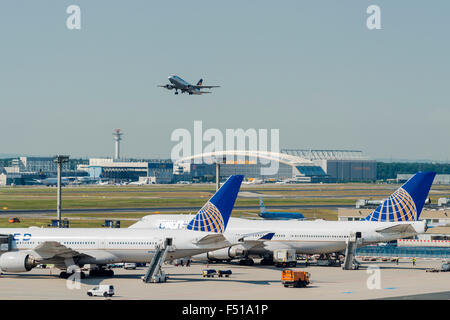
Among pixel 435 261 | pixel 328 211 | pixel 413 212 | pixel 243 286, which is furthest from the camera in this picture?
pixel 328 211

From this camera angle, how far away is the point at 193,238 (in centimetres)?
7300

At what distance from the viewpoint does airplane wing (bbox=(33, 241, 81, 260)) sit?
2837 inches

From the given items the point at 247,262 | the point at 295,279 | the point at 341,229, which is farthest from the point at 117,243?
the point at 341,229

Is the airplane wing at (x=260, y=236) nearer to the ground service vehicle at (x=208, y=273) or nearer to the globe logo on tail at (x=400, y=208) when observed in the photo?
the ground service vehicle at (x=208, y=273)

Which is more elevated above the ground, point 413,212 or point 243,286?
point 413,212

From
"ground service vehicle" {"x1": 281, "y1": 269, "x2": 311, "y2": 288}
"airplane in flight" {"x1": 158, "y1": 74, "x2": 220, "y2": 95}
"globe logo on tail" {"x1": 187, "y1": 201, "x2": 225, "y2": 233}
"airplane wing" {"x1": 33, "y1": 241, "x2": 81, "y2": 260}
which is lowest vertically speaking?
"ground service vehicle" {"x1": 281, "y1": 269, "x2": 311, "y2": 288}

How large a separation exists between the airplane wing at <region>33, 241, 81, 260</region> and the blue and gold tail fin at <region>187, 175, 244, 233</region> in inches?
468

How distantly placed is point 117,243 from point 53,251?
574cm

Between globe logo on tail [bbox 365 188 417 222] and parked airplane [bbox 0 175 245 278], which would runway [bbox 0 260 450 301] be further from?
globe logo on tail [bbox 365 188 417 222]

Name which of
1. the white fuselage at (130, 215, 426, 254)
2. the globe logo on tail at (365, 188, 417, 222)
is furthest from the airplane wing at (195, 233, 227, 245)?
the globe logo on tail at (365, 188, 417, 222)

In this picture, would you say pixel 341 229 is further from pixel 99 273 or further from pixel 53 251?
pixel 53 251
